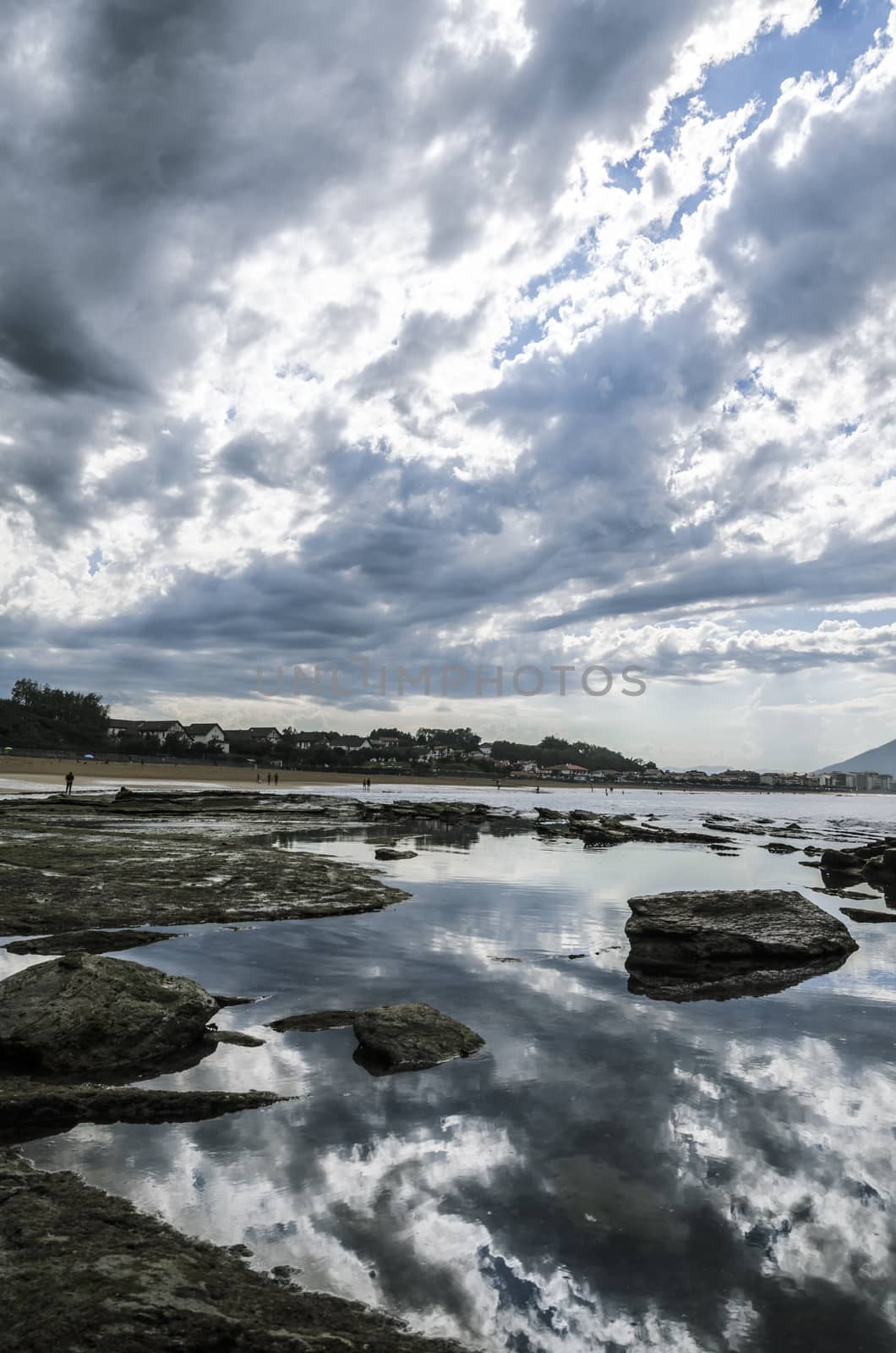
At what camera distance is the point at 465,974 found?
10203mm

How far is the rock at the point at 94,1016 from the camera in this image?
6410 mm

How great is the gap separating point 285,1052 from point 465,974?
3.72 m

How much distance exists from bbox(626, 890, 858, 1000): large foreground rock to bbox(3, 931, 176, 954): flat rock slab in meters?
7.46

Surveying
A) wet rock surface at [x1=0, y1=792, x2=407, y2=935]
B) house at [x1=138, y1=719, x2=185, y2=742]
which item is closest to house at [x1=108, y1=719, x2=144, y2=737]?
house at [x1=138, y1=719, x2=185, y2=742]

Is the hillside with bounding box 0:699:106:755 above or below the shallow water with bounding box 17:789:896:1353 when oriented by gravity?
above

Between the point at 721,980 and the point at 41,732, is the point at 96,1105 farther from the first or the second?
the point at 41,732

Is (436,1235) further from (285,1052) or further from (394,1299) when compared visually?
(285,1052)

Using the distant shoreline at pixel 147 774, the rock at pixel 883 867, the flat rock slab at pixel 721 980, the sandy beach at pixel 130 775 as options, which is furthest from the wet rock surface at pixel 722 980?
the distant shoreline at pixel 147 774

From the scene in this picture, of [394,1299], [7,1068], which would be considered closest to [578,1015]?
[394,1299]

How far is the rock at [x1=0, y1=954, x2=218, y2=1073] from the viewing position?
6410mm

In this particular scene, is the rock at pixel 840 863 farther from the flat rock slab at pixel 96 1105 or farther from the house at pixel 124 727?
the house at pixel 124 727

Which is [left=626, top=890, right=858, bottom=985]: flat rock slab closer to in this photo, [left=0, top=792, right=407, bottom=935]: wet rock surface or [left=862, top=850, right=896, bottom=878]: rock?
[left=0, top=792, right=407, bottom=935]: wet rock surface

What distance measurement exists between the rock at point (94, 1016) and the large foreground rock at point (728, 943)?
6066mm

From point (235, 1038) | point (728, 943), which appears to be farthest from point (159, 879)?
point (728, 943)
